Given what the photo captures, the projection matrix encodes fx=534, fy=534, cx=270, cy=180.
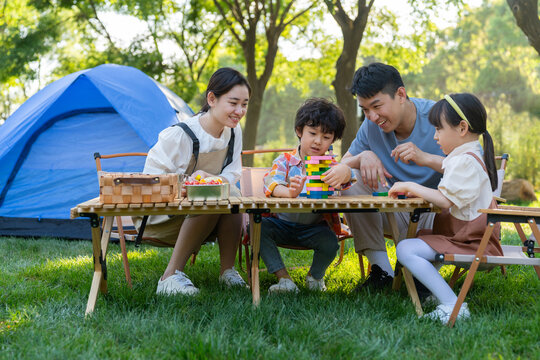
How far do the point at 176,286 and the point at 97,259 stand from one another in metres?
0.49

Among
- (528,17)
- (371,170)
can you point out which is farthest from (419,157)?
(528,17)

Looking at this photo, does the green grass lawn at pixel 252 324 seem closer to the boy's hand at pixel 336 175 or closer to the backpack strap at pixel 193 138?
the boy's hand at pixel 336 175

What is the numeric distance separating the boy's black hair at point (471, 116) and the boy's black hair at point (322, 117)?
0.57m

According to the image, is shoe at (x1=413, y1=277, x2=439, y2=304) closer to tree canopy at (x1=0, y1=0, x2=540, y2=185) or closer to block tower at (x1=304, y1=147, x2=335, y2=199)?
block tower at (x1=304, y1=147, x2=335, y2=199)

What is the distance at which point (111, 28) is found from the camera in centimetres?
1376

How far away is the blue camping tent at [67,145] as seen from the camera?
533 cm

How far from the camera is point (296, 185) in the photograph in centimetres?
261

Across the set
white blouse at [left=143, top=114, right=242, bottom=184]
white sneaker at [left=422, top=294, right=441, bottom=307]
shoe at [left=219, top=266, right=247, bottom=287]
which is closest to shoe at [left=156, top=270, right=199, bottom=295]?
shoe at [left=219, top=266, right=247, bottom=287]

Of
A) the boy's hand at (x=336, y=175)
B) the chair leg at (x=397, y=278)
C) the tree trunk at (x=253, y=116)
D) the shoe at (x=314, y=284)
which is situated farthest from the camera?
the tree trunk at (x=253, y=116)

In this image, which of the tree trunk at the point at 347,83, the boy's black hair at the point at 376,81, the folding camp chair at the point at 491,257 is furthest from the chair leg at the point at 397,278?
the tree trunk at the point at 347,83

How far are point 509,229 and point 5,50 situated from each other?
11509mm

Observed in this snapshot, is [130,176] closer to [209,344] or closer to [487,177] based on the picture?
[209,344]

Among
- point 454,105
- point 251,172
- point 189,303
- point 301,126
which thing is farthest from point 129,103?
point 454,105

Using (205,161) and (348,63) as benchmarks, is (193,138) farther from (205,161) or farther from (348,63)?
(348,63)
